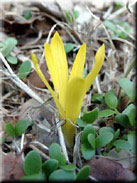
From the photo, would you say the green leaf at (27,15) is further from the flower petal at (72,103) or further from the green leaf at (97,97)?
the flower petal at (72,103)

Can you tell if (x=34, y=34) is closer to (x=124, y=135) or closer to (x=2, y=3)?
Result: (x=2, y=3)

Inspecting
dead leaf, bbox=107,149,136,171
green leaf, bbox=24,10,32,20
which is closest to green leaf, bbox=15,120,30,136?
dead leaf, bbox=107,149,136,171

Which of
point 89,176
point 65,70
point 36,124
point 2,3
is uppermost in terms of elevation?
point 2,3

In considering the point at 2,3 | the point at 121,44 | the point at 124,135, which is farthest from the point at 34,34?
the point at 124,135

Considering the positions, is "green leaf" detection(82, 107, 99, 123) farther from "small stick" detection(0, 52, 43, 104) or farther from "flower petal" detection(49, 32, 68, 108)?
"small stick" detection(0, 52, 43, 104)

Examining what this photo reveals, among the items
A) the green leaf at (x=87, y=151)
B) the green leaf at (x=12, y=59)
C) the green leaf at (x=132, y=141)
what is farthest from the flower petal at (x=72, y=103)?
the green leaf at (x=12, y=59)

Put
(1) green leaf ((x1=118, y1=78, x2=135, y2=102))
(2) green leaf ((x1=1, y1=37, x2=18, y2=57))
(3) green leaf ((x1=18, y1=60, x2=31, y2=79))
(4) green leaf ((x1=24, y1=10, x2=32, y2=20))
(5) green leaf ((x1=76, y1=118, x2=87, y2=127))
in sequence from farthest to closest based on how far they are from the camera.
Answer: (4) green leaf ((x1=24, y1=10, x2=32, y2=20)), (2) green leaf ((x1=1, y1=37, x2=18, y2=57)), (3) green leaf ((x1=18, y1=60, x2=31, y2=79)), (1) green leaf ((x1=118, y1=78, x2=135, y2=102)), (5) green leaf ((x1=76, y1=118, x2=87, y2=127))

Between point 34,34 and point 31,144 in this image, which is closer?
point 31,144
